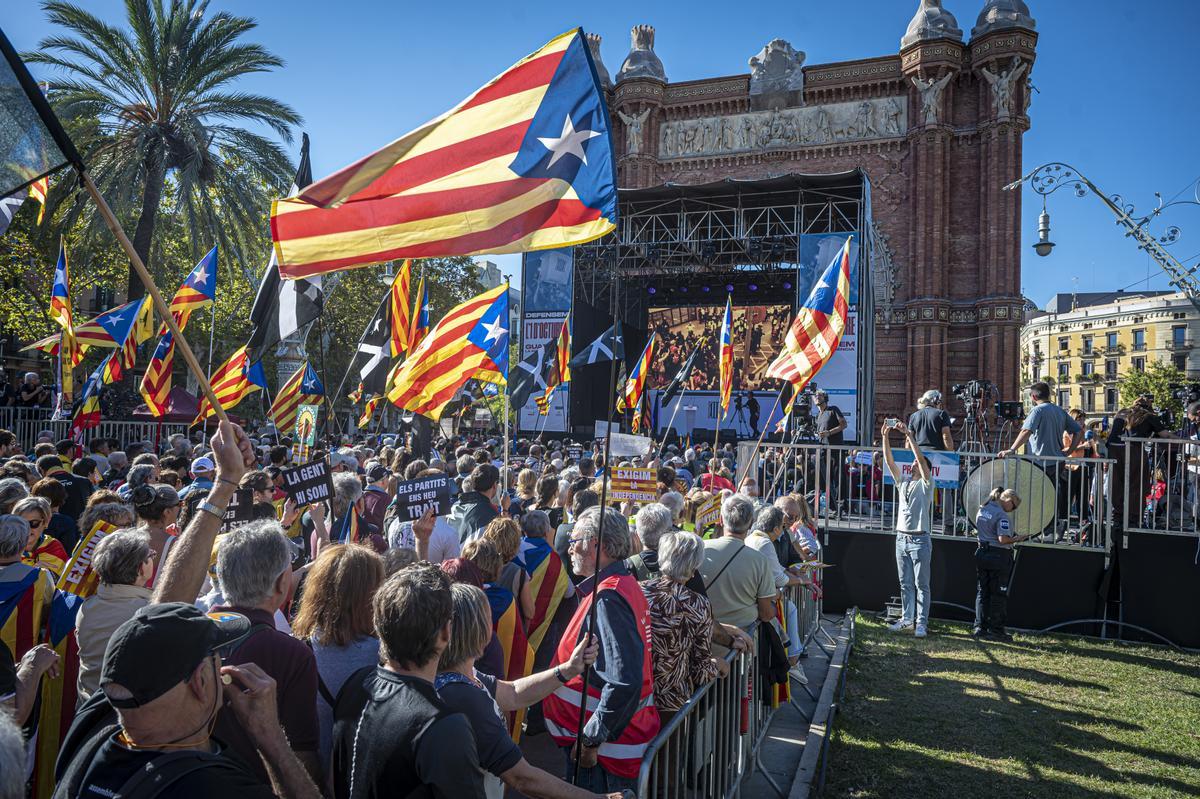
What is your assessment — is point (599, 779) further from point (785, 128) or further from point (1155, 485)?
point (785, 128)

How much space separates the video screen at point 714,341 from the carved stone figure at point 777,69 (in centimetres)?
1034

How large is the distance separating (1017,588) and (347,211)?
31.4 ft

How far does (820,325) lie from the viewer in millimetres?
10406

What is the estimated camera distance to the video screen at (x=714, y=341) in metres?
29.2

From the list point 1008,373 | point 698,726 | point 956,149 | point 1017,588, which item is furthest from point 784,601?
point 956,149

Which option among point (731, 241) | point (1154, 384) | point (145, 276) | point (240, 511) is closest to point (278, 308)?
point (240, 511)

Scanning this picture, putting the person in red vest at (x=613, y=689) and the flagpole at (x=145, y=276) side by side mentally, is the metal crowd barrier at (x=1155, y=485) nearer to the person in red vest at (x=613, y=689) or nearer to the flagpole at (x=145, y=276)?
the person in red vest at (x=613, y=689)

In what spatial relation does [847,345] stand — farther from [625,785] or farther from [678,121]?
[625,785]

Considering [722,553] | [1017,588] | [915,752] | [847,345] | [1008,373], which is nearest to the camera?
[722,553]

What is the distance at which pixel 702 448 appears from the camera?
69.1 feet

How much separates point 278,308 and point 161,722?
218 inches

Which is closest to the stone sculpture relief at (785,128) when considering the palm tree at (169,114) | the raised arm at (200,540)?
the palm tree at (169,114)

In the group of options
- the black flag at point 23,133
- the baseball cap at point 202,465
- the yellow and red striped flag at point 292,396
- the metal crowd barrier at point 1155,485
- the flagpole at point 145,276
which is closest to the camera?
the black flag at point 23,133

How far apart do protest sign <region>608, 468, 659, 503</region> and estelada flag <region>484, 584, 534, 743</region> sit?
11.0ft
